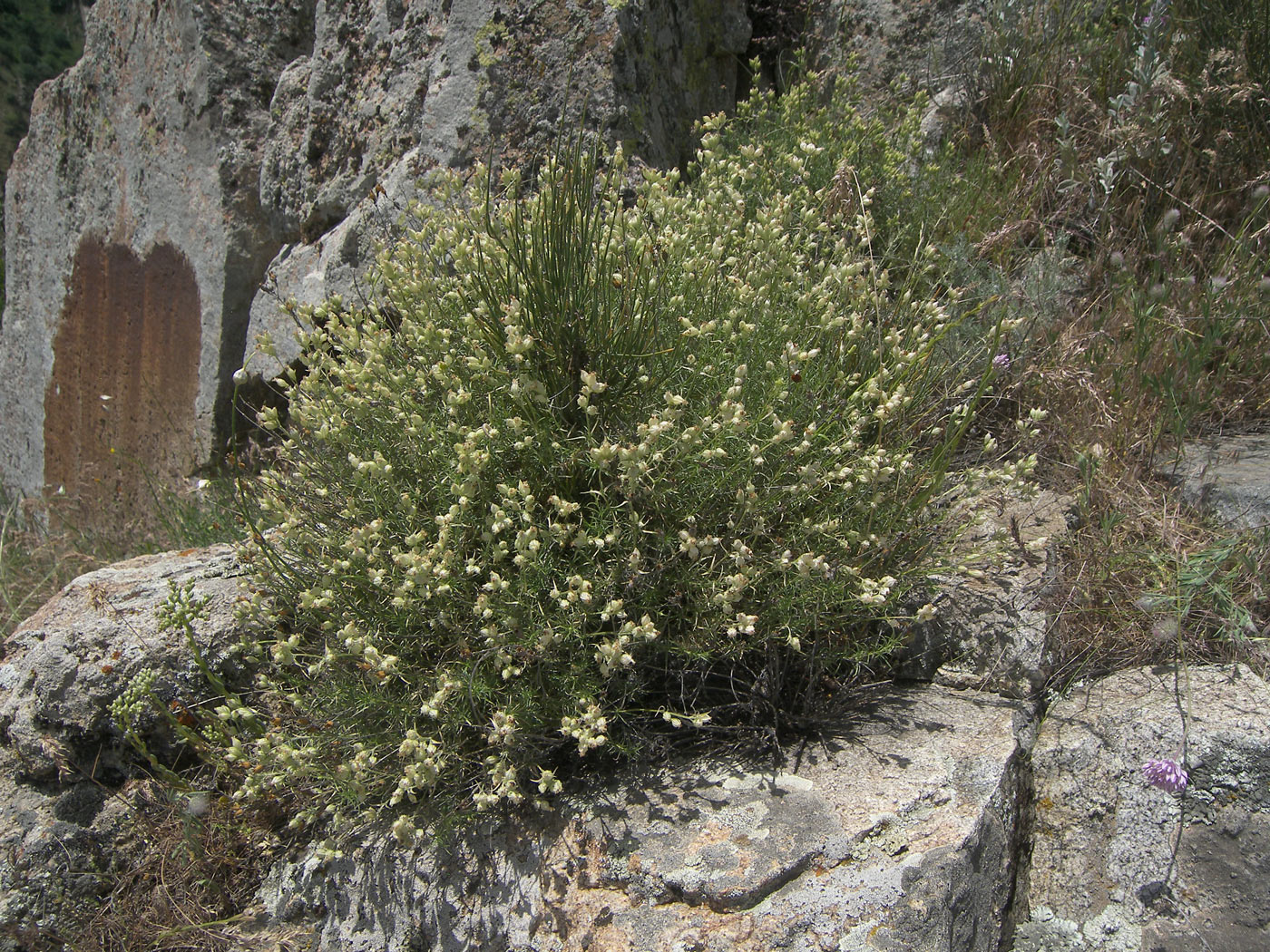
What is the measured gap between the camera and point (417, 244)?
2771 mm

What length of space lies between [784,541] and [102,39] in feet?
18.3

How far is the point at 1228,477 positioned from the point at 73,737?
3.73 meters

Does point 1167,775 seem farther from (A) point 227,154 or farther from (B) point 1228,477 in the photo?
(A) point 227,154

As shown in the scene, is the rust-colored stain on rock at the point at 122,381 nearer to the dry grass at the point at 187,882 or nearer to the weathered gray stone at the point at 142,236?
the weathered gray stone at the point at 142,236

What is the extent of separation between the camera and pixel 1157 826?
216 cm

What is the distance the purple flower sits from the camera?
2.12 metres

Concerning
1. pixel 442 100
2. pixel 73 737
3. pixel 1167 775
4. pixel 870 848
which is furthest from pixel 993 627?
pixel 442 100

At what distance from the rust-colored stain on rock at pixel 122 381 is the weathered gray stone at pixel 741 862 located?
334cm

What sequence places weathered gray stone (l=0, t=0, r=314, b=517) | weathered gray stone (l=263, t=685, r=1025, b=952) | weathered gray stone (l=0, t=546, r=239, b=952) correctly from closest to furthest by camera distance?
weathered gray stone (l=263, t=685, r=1025, b=952) → weathered gray stone (l=0, t=546, r=239, b=952) → weathered gray stone (l=0, t=0, r=314, b=517)

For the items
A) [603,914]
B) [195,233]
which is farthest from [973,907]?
[195,233]

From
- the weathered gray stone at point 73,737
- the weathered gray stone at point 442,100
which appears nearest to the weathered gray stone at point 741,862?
the weathered gray stone at point 73,737

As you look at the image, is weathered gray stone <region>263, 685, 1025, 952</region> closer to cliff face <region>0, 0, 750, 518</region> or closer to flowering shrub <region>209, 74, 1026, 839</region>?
flowering shrub <region>209, 74, 1026, 839</region>

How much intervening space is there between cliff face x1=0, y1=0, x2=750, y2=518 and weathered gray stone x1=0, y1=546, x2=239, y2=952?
176 cm

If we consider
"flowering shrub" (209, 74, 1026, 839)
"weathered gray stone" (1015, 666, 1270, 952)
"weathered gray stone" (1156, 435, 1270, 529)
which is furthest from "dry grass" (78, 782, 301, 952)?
"weathered gray stone" (1156, 435, 1270, 529)
